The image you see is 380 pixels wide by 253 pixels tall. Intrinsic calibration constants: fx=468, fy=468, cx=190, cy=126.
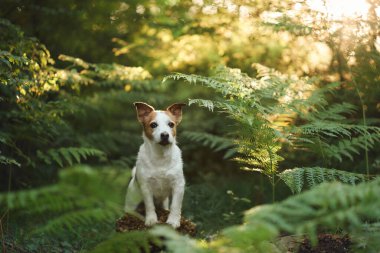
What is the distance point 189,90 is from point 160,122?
4.74 metres

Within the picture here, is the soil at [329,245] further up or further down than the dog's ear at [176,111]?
further down

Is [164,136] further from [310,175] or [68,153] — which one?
[68,153]

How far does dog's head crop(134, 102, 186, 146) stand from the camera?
4.50m

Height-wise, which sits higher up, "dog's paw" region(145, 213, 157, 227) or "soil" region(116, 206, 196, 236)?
"dog's paw" region(145, 213, 157, 227)

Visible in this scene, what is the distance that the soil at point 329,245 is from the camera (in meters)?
3.95

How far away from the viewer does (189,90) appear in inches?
365

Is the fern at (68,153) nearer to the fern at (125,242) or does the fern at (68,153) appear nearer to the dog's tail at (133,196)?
the dog's tail at (133,196)

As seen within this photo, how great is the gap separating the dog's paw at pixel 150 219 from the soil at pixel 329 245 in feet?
4.46

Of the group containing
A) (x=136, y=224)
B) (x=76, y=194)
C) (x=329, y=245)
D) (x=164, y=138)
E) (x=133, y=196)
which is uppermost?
(x=164, y=138)

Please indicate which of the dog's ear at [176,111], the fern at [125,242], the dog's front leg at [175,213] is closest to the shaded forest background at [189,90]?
the dog's ear at [176,111]

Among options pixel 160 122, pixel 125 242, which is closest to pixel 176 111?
pixel 160 122

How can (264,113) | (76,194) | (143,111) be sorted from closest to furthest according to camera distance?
(76,194) → (264,113) → (143,111)

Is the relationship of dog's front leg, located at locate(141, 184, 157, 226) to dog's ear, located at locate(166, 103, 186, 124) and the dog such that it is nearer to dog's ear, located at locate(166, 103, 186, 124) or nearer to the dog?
the dog

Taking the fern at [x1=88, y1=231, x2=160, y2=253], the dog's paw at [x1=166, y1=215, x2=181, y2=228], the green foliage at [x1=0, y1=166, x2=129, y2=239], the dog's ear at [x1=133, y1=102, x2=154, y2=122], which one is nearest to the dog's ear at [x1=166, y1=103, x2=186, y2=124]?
the dog's ear at [x1=133, y1=102, x2=154, y2=122]
